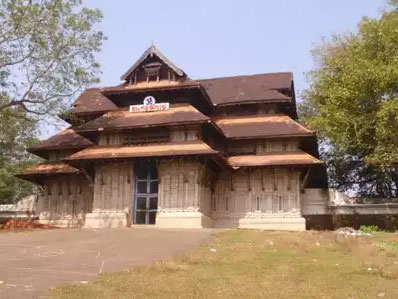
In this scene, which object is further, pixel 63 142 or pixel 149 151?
pixel 63 142

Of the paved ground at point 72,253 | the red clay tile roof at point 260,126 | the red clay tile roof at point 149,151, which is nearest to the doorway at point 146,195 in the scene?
the red clay tile roof at point 149,151

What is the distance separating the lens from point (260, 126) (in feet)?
104

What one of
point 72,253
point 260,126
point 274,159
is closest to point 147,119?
point 260,126

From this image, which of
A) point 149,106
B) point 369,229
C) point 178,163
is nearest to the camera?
point 369,229

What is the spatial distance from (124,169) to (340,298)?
65.0 ft

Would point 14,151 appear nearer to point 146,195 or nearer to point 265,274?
point 146,195

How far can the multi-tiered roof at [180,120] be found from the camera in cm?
2880

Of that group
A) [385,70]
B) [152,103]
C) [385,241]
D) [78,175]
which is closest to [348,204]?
[385,70]

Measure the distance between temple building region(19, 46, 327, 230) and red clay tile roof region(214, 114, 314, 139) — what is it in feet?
0.20

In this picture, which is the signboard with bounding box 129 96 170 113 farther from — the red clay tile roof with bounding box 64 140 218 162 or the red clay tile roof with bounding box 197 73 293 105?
the red clay tile roof with bounding box 197 73 293 105

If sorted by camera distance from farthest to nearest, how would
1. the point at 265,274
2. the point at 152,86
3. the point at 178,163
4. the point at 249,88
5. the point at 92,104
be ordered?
1. the point at 92,104
2. the point at 249,88
3. the point at 152,86
4. the point at 178,163
5. the point at 265,274

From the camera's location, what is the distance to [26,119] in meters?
32.0

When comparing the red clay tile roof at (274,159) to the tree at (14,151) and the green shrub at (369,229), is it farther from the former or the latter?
the tree at (14,151)

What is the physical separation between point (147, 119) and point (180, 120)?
2290 millimetres
